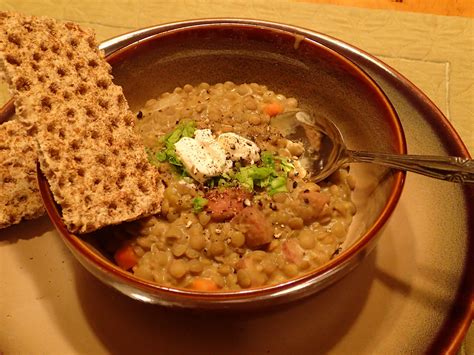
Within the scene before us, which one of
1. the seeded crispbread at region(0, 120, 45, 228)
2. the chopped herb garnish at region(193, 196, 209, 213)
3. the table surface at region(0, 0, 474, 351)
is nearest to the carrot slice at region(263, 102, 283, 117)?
the chopped herb garnish at region(193, 196, 209, 213)

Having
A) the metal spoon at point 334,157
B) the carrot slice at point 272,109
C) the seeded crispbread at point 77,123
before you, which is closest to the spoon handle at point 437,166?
the metal spoon at point 334,157

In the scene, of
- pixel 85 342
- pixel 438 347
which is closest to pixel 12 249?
pixel 85 342

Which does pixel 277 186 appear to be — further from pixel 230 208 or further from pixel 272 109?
pixel 272 109

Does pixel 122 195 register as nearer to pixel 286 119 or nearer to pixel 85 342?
pixel 85 342

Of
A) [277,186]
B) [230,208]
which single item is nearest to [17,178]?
[230,208]

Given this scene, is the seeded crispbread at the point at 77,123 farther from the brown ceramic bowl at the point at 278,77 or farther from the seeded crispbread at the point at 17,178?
the seeded crispbread at the point at 17,178
